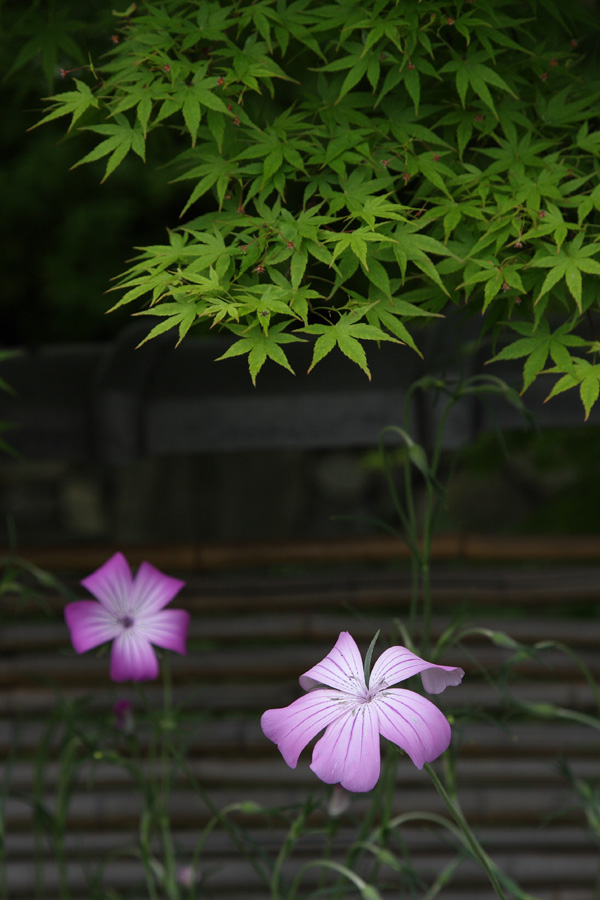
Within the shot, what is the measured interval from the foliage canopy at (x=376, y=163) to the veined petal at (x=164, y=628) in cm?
47

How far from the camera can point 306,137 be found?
110cm

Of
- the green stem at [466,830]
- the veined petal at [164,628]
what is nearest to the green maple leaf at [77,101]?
the veined petal at [164,628]

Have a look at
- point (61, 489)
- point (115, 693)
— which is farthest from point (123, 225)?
point (115, 693)

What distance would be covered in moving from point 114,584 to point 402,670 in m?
0.62

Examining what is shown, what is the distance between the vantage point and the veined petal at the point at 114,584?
1.19 metres

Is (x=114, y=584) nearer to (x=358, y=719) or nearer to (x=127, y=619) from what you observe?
(x=127, y=619)

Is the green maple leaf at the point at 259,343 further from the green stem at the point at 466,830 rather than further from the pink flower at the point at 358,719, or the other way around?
the green stem at the point at 466,830

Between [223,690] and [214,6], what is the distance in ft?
4.57

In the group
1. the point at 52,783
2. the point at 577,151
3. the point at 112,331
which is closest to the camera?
the point at 577,151

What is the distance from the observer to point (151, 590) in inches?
48.9

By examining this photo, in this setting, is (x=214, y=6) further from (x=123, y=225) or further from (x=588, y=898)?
(x=123, y=225)

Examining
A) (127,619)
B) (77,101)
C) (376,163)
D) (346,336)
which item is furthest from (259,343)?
(127,619)

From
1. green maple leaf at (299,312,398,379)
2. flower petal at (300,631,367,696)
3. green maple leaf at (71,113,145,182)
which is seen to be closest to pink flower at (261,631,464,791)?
flower petal at (300,631,367,696)

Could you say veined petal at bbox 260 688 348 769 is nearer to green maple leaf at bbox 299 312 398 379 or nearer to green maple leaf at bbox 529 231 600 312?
green maple leaf at bbox 299 312 398 379
